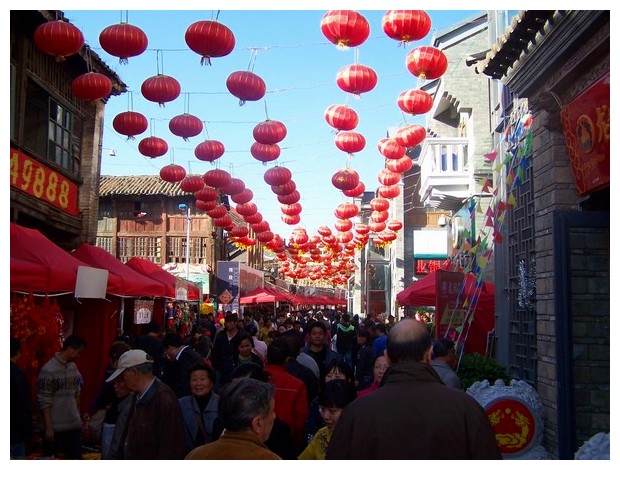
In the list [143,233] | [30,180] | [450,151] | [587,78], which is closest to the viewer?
[587,78]

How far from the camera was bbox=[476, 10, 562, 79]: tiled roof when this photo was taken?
7011 millimetres

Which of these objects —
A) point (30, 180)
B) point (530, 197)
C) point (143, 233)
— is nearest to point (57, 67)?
point (30, 180)

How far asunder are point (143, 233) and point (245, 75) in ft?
90.7

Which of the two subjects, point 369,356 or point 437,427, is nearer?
point 437,427

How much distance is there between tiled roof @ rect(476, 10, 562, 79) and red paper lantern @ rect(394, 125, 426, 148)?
3682mm

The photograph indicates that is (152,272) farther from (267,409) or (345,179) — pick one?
(267,409)

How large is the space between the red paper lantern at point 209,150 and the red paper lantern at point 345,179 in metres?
2.76

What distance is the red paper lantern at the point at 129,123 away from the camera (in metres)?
10.6

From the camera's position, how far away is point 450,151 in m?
19.4

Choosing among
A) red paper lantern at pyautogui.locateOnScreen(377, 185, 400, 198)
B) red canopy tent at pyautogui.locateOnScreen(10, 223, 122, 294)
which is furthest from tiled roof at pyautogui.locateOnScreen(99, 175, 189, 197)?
red canopy tent at pyautogui.locateOnScreen(10, 223, 122, 294)

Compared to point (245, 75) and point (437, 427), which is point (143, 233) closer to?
point (245, 75)

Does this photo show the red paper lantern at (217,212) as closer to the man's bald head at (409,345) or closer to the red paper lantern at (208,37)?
the red paper lantern at (208,37)

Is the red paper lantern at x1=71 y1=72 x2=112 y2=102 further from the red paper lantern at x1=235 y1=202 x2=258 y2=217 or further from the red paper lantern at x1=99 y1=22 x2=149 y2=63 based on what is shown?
the red paper lantern at x1=235 y1=202 x2=258 y2=217

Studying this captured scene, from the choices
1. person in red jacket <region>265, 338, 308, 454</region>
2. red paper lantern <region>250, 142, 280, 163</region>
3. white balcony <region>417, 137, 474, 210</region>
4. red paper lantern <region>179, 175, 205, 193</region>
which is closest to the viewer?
person in red jacket <region>265, 338, 308, 454</region>
